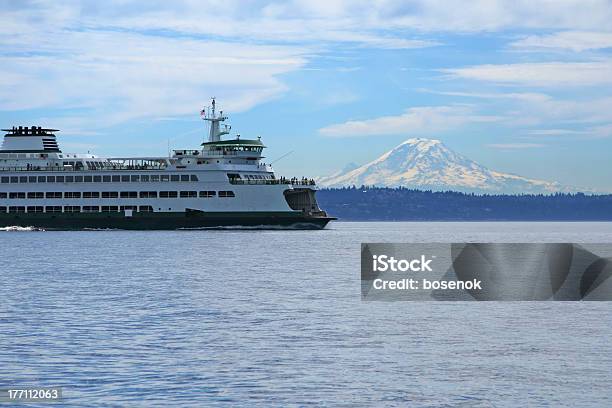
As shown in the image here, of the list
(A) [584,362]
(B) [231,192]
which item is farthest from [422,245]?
(A) [584,362]

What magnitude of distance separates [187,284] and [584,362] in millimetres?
28817

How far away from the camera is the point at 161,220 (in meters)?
129

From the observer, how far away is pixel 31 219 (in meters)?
133

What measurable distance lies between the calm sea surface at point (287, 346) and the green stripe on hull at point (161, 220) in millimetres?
70706

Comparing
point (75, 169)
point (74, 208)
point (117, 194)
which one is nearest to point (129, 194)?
point (117, 194)

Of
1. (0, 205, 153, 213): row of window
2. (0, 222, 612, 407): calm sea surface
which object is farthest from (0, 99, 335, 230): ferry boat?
(0, 222, 612, 407): calm sea surface

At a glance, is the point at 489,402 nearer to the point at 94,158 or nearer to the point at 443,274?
the point at 443,274

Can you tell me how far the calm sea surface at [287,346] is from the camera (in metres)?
23.9

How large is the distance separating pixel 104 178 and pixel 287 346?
335ft

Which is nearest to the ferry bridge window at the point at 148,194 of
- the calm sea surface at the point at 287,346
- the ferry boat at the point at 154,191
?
the ferry boat at the point at 154,191

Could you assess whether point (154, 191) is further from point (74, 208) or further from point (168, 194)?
point (74, 208)

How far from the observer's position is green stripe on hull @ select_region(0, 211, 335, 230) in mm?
126000

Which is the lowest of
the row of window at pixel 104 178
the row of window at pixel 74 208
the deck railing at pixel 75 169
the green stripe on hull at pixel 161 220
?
the green stripe on hull at pixel 161 220

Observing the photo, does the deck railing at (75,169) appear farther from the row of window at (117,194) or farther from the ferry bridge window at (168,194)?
the ferry bridge window at (168,194)
